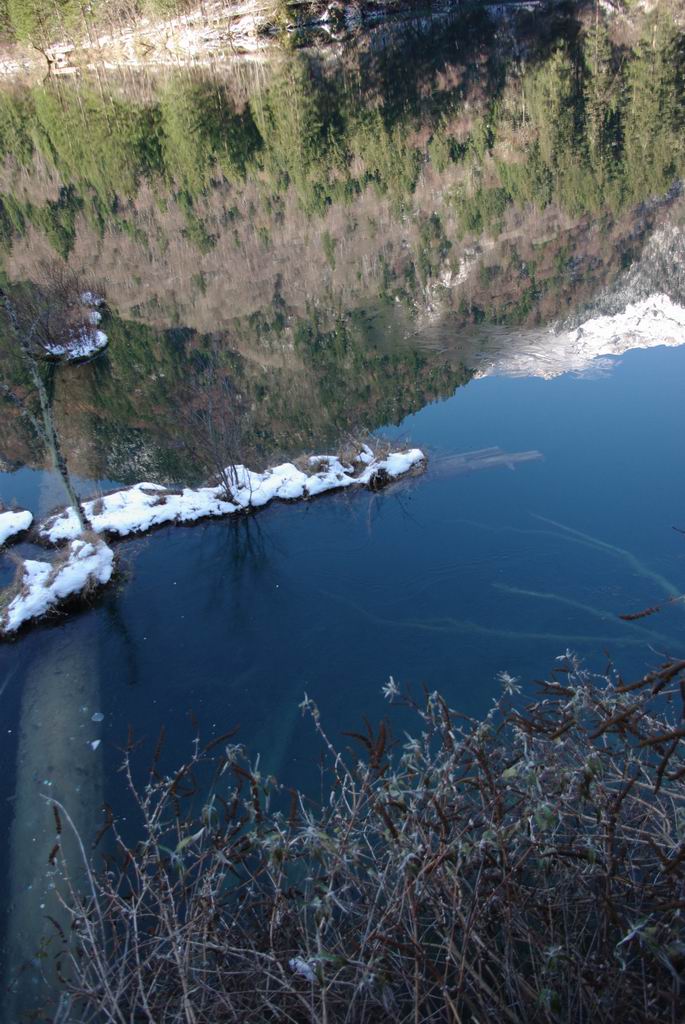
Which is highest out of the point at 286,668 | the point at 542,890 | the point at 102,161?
the point at 102,161

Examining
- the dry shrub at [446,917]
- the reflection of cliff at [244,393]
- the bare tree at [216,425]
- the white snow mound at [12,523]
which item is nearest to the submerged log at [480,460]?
the reflection of cliff at [244,393]

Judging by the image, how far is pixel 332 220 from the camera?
30.0 meters

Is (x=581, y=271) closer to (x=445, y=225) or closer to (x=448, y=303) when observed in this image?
(x=448, y=303)

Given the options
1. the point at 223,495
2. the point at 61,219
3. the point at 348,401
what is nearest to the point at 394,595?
the point at 223,495

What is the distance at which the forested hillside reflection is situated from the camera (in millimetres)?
19578

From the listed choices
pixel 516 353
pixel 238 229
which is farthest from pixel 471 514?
pixel 238 229

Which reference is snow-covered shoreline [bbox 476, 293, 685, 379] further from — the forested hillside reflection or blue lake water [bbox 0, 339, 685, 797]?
blue lake water [bbox 0, 339, 685, 797]

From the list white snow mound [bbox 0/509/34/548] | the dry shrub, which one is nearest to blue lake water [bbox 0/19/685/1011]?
white snow mound [bbox 0/509/34/548]

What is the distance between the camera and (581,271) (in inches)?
916

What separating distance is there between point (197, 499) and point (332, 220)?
63.9 ft

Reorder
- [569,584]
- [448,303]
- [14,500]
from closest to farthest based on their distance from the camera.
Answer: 1. [569,584]
2. [14,500]
3. [448,303]

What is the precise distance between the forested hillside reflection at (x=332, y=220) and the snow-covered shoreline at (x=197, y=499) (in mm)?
1698

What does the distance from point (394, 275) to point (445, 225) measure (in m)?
4.44

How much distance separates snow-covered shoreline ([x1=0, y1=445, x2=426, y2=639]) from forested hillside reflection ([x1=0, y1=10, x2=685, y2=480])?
5.57 ft
